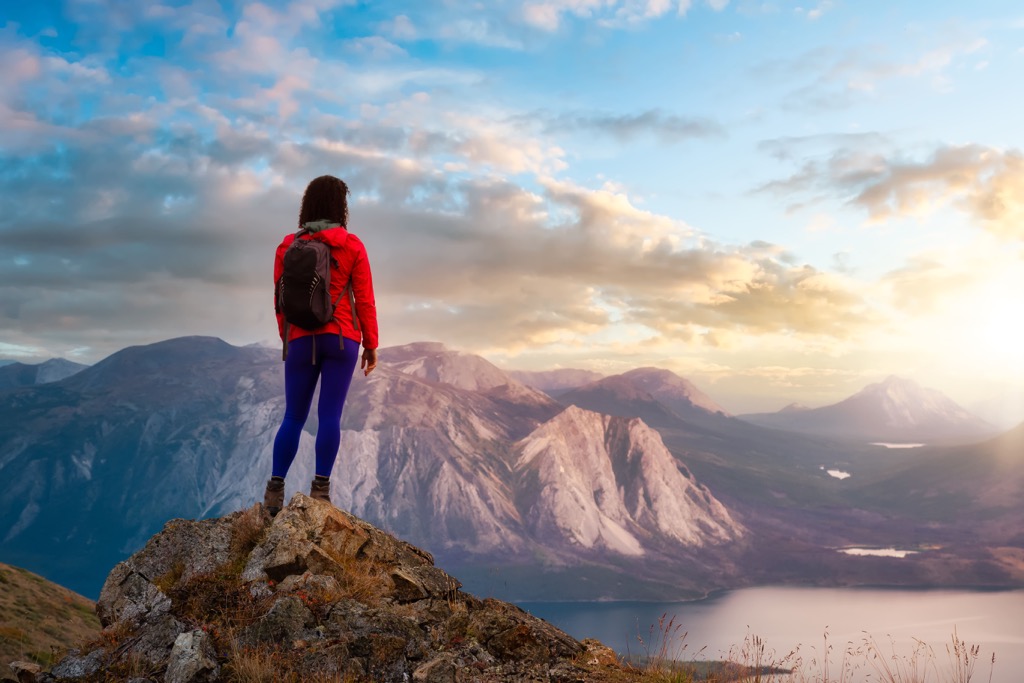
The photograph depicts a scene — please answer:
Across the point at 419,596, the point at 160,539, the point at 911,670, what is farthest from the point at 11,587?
the point at 911,670

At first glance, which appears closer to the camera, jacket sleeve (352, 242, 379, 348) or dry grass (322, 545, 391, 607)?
dry grass (322, 545, 391, 607)

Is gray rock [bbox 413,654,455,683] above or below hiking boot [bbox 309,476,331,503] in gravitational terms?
below

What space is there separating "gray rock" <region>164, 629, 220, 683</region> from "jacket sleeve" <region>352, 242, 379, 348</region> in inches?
174

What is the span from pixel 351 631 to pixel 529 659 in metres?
2.13

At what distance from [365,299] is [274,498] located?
3.48m

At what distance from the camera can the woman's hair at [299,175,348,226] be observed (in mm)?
10555

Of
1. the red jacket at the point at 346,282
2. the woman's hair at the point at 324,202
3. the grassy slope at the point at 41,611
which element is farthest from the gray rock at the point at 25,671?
the grassy slope at the point at 41,611

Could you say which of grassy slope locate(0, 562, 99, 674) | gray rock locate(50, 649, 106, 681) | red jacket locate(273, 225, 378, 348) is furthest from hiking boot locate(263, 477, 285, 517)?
grassy slope locate(0, 562, 99, 674)

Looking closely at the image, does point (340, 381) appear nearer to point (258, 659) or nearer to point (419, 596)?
point (419, 596)

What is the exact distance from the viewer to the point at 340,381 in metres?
10.5

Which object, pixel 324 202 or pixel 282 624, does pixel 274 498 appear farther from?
pixel 324 202

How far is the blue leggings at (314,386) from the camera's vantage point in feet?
33.5

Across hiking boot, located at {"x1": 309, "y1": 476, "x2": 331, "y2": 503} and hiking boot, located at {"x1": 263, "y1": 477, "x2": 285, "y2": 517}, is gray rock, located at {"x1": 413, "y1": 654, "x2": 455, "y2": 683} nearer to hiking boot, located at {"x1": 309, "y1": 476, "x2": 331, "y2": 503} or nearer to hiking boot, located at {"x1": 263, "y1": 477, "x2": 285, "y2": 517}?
hiking boot, located at {"x1": 309, "y1": 476, "x2": 331, "y2": 503}

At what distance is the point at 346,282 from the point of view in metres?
10.3
